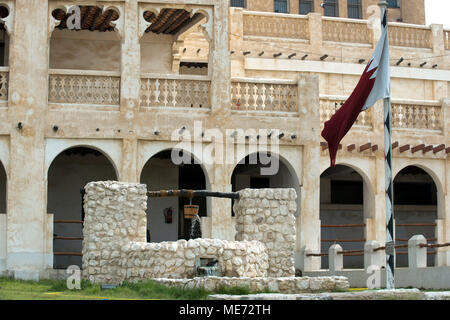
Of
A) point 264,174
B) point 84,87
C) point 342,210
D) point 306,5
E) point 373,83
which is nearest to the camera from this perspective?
point 373,83

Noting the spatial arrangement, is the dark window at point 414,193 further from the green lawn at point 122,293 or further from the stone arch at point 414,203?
the green lawn at point 122,293

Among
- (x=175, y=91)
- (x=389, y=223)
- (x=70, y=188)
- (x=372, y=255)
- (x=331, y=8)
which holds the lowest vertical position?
(x=372, y=255)

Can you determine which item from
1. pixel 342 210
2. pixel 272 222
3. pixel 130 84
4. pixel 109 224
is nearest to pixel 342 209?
pixel 342 210

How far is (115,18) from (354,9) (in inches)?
568

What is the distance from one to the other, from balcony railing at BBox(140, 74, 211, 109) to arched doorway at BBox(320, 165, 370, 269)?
715 centimetres

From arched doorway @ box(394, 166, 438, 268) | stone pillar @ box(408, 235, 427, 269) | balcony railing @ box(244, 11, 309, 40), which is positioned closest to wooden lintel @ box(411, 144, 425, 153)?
arched doorway @ box(394, 166, 438, 268)

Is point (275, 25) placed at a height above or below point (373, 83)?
above

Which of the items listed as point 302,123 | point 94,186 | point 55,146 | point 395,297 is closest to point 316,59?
point 302,123

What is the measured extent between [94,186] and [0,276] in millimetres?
4754

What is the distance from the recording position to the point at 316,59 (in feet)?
108

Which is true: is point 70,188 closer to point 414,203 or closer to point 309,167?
point 309,167

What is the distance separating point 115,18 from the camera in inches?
1122

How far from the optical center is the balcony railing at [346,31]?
110ft

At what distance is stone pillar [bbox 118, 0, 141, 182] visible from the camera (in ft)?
84.2
